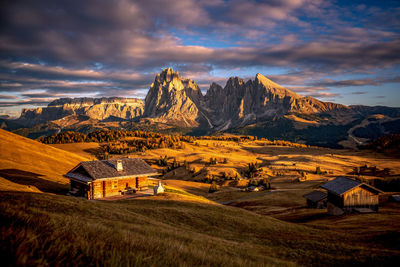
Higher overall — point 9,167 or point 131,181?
point 9,167

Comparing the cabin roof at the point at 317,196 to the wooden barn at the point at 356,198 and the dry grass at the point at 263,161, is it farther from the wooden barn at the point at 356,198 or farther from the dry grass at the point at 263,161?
the dry grass at the point at 263,161

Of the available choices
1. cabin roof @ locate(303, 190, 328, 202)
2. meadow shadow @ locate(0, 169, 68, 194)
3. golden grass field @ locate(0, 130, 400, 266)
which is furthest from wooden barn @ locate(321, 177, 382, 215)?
meadow shadow @ locate(0, 169, 68, 194)

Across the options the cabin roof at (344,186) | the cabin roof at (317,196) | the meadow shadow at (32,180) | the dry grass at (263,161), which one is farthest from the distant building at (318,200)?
the dry grass at (263,161)

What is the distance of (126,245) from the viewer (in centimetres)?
410

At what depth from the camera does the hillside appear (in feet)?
117

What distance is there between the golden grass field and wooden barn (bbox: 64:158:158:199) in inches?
141

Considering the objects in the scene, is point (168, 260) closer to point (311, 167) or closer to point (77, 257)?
point (77, 257)

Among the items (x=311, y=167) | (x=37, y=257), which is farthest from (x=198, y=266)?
(x=311, y=167)

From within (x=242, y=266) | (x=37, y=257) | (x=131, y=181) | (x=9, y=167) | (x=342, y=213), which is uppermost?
(x=37, y=257)

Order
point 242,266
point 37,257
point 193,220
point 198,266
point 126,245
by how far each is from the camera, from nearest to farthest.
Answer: point 37,257 → point 126,245 → point 198,266 → point 242,266 → point 193,220

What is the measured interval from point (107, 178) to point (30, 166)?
63.1 ft

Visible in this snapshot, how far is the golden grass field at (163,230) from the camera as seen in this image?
3210 mm

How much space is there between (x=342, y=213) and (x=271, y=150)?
162 metres

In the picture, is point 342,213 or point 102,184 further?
point 102,184
